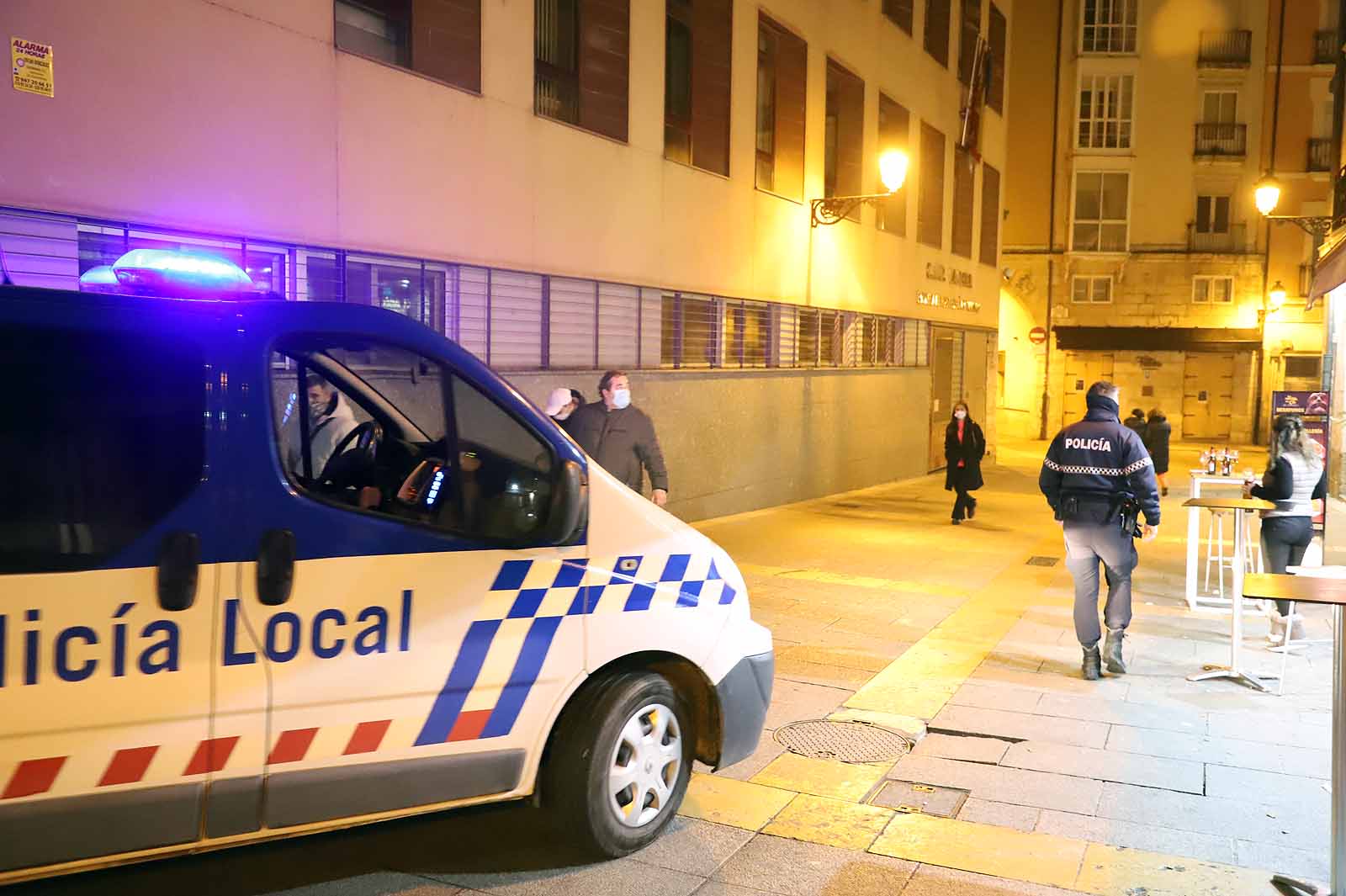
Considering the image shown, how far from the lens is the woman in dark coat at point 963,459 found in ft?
49.3

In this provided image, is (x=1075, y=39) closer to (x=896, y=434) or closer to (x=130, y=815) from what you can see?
(x=896, y=434)

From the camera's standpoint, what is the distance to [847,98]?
60.1 ft

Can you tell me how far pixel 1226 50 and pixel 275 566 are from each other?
37.9 meters

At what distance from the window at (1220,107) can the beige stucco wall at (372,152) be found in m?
23.6

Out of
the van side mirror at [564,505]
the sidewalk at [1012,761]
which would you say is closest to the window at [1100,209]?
the sidewalk at [1012,761]

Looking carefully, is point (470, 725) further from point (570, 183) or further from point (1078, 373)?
point (1078, 373)

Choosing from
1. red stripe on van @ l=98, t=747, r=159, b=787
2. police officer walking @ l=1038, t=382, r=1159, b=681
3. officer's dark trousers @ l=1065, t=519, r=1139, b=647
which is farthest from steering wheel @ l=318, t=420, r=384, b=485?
officer's dark trousers @ l=1065, t=519, r=1139, b=647

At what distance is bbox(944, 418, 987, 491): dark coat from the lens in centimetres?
1504

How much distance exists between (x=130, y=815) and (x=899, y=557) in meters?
9.40

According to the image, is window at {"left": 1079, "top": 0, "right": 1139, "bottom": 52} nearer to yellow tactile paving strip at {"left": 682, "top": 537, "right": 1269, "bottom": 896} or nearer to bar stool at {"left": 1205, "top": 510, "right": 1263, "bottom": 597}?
bar stool at {"left": 1205, "top": 510, "right": 1263, "bottom": 597}

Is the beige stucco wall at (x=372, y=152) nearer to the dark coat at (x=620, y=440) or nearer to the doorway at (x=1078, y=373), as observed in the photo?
the dark coat at (x=620, y=440)

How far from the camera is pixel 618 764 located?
429cm

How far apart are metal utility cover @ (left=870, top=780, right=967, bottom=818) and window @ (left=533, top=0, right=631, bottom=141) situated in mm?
8221

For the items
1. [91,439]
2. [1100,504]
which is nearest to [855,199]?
[1100,504]
